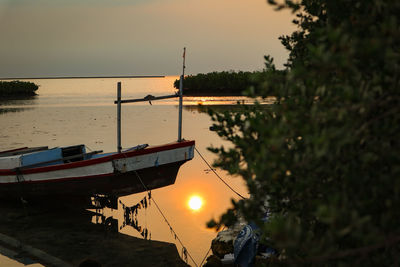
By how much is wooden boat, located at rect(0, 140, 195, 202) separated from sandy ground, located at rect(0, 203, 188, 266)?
0.79 m

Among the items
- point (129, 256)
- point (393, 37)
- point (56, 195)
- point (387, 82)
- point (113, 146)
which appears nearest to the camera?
point (393, 37)

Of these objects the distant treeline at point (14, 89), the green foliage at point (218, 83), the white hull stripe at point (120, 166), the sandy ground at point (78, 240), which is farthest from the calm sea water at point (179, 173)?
the distant treeline at point (14, 89)

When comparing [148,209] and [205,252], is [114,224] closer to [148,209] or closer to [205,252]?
[148,209]

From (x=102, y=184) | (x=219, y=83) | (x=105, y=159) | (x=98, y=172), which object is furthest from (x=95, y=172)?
(x=219, y=83)

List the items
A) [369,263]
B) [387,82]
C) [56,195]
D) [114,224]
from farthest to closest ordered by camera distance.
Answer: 1. [56,195]
2. [114,224]
3. [369,263]
4. [387,82]

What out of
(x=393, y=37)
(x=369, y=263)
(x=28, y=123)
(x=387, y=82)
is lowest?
(x=28, y=123)

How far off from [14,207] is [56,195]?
2.19 m

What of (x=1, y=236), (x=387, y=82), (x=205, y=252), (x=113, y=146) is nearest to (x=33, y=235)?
(x=1, y=236)

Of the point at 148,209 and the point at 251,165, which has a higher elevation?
the point at 251,165

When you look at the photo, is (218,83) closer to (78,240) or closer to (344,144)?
(78,240)

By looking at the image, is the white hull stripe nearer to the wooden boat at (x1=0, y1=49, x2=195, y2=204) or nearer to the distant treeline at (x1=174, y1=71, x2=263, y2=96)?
the wooden boat at (x1=0, y1=49, x2=195, y2=204)

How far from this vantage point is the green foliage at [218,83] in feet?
266

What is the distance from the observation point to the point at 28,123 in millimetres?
45125

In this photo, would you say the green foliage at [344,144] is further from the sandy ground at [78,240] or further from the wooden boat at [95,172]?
the wooden boat at [95,172]
